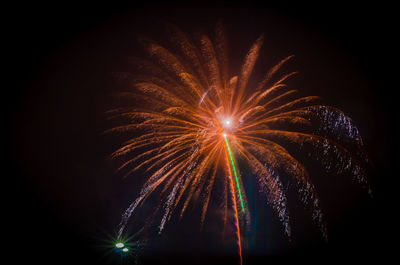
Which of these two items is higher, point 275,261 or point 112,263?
point 275,261

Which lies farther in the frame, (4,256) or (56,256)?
(56,256)

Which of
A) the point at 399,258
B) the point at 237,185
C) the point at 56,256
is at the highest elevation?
the point at 237,185

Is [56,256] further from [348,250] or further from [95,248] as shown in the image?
[348,250]

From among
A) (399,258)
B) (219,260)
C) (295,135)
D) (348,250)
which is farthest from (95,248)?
(399,258)

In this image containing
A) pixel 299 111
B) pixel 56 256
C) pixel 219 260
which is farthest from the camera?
pixel 219 260

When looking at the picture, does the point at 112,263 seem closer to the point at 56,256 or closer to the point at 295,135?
the point at 56,256

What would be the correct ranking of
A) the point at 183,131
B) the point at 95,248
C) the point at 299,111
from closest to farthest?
the point at 299,111
the point at 183,131
the point at 95,248

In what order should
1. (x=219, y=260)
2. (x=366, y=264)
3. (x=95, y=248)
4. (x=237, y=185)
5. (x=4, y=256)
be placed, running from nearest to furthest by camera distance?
1. (x=237, y=185)
2. (x=4, y=256)
3. (x=366, y=264)
4. (x=95, y=248)
5. (x=219, y=260)

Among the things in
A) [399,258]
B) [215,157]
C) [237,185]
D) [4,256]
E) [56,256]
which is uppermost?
[215,157]

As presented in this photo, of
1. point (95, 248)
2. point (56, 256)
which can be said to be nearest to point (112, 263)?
point (95, 248)
